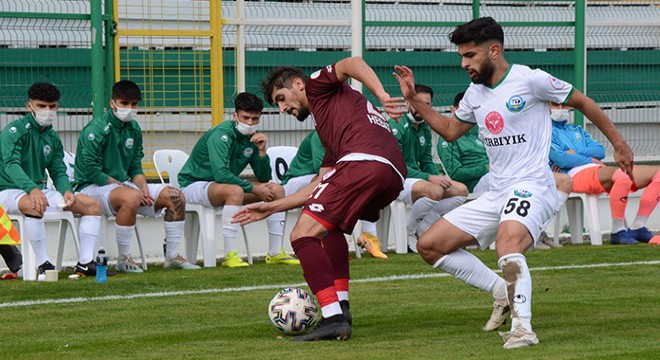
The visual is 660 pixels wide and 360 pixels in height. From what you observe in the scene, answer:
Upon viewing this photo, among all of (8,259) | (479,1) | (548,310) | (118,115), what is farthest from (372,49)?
(548,310)

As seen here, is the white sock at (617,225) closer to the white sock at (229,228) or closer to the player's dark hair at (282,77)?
the white sock at (229,228)

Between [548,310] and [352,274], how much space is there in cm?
308

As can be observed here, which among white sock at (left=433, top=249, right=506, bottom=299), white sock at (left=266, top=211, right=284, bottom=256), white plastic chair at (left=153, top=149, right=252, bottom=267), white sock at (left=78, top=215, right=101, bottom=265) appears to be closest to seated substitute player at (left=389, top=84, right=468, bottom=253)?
white sock at (left=266, top=211, right=284, bottom=256)

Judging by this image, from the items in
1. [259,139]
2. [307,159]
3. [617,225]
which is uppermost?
[259,139]

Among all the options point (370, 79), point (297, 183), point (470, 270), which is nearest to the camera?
point (370, 79)

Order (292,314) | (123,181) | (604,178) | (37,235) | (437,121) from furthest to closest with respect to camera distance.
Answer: (604,178) → (123,181) → (37,235) → (437,121) → (292,314)

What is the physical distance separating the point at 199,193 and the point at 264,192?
0.64m

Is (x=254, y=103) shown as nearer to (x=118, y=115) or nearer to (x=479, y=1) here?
(x=118, y=115)

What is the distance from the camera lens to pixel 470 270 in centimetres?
755

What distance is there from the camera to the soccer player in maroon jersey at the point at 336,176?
282 inches

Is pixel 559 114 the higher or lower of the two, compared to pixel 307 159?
higher

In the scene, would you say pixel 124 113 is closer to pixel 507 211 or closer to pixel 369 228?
pixel 369 228

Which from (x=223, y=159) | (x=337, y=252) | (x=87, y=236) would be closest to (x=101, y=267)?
(x=87, y=236)

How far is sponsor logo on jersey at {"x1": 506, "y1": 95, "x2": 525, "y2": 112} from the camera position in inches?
282
